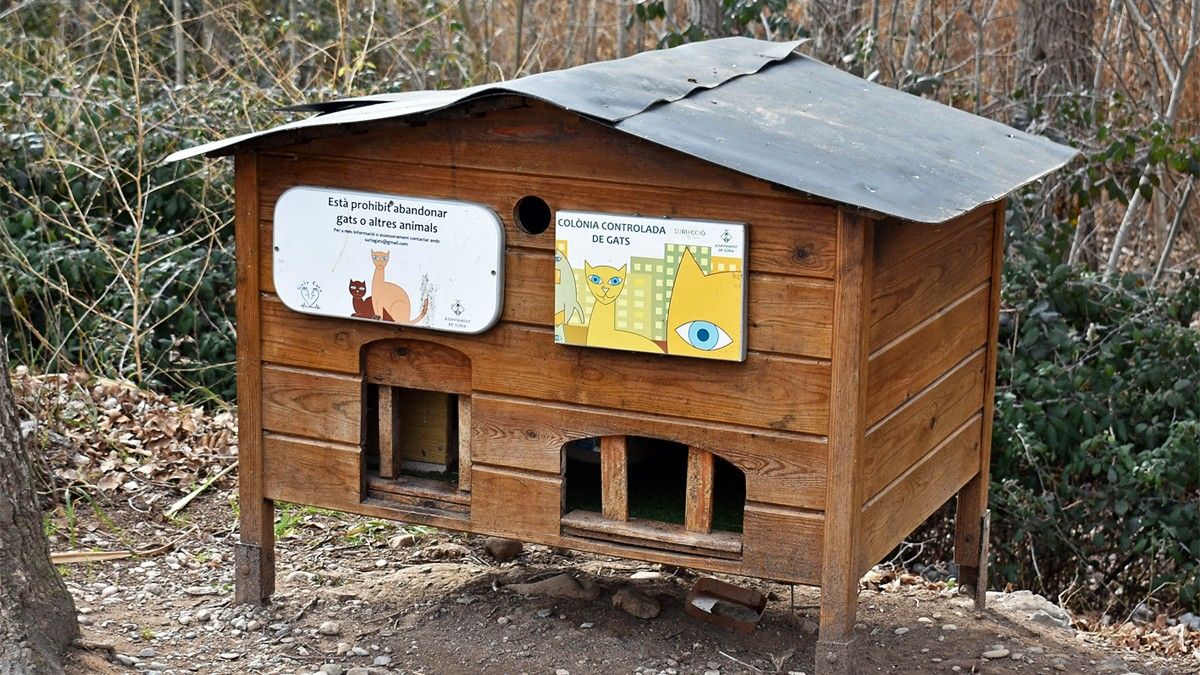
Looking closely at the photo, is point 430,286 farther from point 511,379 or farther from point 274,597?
point 274,597

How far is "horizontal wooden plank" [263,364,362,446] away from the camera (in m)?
4.07

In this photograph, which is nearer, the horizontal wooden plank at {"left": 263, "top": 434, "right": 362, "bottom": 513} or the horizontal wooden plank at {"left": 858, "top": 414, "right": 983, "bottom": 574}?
the horizontal wooden plank at {"left": 858, "top": 414, "right": 983, "bottom": 574}

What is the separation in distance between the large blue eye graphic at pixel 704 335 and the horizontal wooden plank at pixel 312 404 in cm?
100

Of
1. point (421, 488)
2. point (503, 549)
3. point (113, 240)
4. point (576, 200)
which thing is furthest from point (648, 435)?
point (113, 240)

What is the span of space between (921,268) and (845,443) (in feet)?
2.10

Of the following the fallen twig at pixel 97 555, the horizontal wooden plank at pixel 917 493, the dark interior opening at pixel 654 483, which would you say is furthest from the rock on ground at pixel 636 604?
the fallen twig at pixel 97 555

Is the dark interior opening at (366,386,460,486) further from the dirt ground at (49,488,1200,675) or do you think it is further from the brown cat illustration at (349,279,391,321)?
the dirt ground at (49,488,1200,675)

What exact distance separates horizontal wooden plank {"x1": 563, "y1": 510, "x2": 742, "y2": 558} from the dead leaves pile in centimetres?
230

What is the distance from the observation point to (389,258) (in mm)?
3873

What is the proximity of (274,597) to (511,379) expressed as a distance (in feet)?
4.06

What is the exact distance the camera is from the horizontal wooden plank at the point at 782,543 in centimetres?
364

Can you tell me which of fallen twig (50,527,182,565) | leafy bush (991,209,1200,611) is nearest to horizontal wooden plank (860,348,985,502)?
leafy bush (991,209,1200,611)

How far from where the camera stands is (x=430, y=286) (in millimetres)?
3834

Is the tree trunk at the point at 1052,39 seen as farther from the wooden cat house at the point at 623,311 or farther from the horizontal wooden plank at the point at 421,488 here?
the horizontal wooden plank at the point at 421,488
